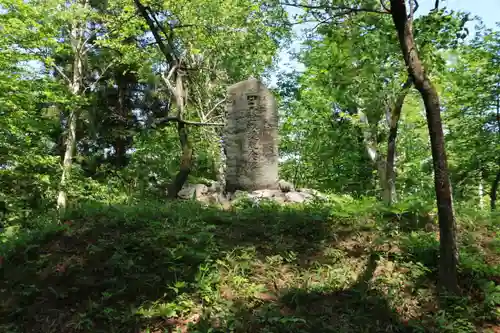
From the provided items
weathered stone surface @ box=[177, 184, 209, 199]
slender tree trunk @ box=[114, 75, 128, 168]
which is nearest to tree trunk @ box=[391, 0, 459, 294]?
weathered stone surface @ box=[177, 184, 209, 199]

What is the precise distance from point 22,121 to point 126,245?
11561 millimetres

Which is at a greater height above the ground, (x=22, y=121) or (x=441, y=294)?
(x=22, y=121)

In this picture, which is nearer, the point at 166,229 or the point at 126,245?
the point at 126,245

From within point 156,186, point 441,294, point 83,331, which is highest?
point 156,186

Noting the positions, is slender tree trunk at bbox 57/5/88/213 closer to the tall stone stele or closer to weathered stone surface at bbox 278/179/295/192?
the tall stone stele

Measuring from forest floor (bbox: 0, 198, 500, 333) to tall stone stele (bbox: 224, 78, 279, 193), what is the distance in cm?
330

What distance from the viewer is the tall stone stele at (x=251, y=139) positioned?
31.9 ft

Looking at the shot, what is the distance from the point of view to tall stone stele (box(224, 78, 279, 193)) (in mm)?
9727

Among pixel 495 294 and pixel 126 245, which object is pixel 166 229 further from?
pixel 495 294

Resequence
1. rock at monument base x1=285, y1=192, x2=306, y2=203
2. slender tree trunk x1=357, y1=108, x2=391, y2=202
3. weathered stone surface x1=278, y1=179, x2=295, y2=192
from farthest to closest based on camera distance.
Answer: slender tree trunk x1=357, y1=108, x2=391, y2=202, weathered stone surface x1=278, y1=179, x2=295, y2=192, rock at monument base x1=285, y1=192, x2=306, y2=203

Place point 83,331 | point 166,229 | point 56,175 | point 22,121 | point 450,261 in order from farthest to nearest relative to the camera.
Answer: point 56,175 < point 22,121 < point 166,229 < point 450,261 < point 83,331

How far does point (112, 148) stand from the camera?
807 inches

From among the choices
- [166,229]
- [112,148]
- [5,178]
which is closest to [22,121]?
[5,178]

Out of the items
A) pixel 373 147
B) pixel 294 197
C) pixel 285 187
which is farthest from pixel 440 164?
pixel 373 147
